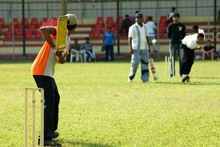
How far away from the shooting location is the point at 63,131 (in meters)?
7.60

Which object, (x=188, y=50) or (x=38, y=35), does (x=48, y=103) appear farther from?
(x=38, y=35)

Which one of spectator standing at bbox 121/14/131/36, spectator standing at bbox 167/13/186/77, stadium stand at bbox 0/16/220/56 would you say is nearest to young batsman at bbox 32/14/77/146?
spectator standing at bbox 167/13/186/77

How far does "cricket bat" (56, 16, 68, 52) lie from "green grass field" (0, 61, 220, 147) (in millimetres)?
1407

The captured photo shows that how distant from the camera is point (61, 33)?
631 centimetres

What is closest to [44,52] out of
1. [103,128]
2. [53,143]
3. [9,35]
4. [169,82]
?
[53,143]

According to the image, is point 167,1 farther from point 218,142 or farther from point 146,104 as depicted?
point 218,142

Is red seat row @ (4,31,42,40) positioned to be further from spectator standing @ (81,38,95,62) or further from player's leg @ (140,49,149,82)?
player's leg @ (140,49,149,82)

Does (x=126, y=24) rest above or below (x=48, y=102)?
above

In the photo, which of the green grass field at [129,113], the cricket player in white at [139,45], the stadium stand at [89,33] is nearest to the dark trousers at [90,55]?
the stadium stand at [89,33]

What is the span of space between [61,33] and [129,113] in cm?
335

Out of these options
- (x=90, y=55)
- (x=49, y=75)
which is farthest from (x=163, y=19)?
(x=49, y=75)

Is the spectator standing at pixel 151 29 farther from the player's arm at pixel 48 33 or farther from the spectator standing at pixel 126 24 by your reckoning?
the player's arm at pixel 48 33

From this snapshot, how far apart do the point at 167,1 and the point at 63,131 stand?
27346 mm

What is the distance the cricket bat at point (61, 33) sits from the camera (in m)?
6.24
